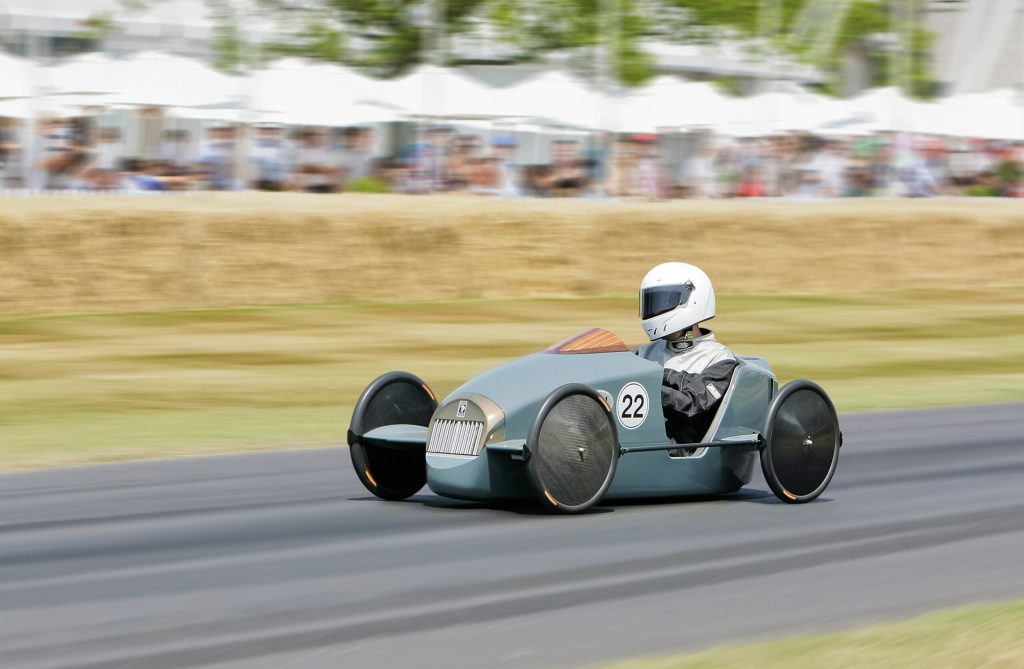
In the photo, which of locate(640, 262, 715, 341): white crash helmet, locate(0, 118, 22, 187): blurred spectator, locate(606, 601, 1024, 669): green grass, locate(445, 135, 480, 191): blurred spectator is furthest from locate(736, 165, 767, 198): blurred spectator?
locate(606, 601, 1024, 669): green grass

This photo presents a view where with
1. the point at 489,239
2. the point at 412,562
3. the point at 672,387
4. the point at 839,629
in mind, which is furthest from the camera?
the point at 489,239

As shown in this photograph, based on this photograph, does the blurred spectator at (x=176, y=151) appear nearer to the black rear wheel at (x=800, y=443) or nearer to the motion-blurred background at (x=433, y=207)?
the motion-blurred background at (x=433, y=207)

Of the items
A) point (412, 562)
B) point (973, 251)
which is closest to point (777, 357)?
point (973, 251)

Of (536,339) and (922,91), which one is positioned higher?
(922,91)

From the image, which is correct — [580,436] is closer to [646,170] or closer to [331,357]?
[331,357]

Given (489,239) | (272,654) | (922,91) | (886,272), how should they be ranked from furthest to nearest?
1. (922,91)
2. (886,272)
3. (489,239)
4. (272,654)

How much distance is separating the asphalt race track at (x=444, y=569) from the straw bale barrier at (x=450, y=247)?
34.1 feet

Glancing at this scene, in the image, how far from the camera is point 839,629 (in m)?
5.18

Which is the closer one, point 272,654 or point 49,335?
point 272,654

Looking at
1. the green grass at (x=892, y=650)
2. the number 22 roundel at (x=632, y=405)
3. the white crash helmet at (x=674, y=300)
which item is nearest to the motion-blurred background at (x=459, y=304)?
the green grass at (x=892, y=650)

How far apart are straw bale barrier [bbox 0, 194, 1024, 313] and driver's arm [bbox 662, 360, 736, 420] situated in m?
12.3

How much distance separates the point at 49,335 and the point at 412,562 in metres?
12.2

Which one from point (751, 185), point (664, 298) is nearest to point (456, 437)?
point (664, 298)

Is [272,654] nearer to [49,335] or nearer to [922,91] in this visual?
[49,335]
